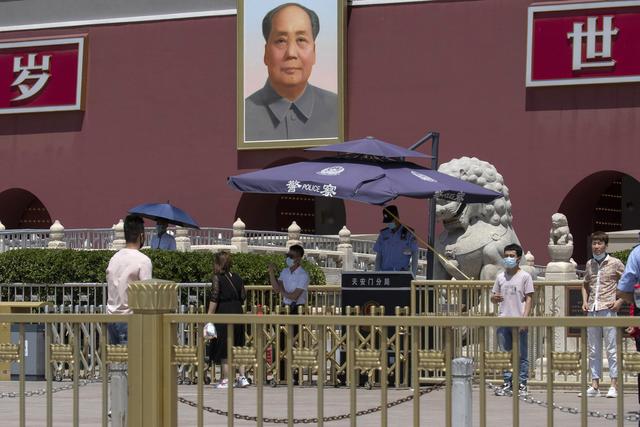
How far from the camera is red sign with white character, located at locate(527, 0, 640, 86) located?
31.3 meters

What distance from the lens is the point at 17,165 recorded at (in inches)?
1483

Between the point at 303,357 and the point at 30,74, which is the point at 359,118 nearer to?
Answer: the point at 30,74

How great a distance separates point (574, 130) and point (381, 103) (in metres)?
4.49

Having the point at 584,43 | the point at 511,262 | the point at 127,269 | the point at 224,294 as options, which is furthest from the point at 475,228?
the point at 127,269

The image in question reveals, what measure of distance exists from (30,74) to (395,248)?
2137 centimetres

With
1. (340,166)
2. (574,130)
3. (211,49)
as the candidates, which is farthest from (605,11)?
(340,166)

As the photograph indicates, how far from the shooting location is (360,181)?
16344 mm

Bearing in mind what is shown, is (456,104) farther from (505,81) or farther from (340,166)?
(340,166)

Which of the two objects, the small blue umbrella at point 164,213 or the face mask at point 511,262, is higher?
the small blue umbrella at point 164,213

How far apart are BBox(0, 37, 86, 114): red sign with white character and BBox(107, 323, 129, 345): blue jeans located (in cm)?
2701

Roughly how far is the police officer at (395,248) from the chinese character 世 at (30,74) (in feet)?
68.5

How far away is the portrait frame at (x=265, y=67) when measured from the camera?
3422cm

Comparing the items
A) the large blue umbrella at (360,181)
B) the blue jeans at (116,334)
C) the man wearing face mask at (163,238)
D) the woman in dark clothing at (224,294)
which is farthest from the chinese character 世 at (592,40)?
the blue jeans at (116,334)

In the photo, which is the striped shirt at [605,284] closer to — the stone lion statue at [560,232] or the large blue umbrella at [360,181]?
the large blue umbrella at [360,181]
